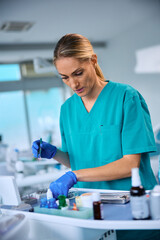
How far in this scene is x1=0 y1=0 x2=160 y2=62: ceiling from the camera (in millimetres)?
4086

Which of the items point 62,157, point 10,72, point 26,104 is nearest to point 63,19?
point 10,72

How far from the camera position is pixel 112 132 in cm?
136

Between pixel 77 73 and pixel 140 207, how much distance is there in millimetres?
675

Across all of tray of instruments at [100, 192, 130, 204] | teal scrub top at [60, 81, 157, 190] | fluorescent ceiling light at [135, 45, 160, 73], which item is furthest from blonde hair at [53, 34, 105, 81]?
fluorescent ceiling light at [135, 45, 160, 73]

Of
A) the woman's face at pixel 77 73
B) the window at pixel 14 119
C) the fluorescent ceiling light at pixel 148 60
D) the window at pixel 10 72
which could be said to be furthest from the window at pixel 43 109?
the woman's face at pixel 77 73

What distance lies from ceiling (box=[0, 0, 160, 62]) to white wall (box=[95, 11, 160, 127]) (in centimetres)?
13

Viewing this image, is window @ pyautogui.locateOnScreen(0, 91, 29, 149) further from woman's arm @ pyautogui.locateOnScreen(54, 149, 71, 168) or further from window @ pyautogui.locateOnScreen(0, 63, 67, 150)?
woman's arm @ pyautogui.locateOnScreen(54, 149, 71, 168)

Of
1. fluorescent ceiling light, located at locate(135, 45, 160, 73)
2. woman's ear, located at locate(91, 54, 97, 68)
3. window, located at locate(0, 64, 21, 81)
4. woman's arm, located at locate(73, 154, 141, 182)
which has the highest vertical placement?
window, located at locate(0, 64, 21, 81)

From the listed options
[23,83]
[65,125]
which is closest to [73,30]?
[23,83]

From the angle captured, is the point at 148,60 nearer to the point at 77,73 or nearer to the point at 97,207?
the point at 77,73

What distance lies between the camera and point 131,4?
14.5ft

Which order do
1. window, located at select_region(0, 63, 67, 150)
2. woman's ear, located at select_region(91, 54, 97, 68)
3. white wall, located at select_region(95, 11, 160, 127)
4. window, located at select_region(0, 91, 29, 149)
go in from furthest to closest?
window, located at select_region(0, 91, 29, 149) < window, located at select_region(0, 63, 67, 150) < white wall, located at select_region(95, 11, 160, 127) < woman's ear, located at select_region(91, 54, 97, 68)

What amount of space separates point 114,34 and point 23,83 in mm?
2654

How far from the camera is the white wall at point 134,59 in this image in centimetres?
530
